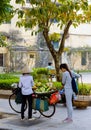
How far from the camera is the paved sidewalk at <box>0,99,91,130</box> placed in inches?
384

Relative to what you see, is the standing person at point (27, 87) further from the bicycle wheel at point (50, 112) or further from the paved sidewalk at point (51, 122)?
the bicycle wheel at point (50, 112)

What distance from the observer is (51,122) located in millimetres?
10430

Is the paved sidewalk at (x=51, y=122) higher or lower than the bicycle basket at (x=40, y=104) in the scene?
lower

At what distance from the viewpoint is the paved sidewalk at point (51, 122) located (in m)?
9.76

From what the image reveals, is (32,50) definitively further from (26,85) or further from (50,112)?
(26,85)

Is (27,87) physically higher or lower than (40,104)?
higher

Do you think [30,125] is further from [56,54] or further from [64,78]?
[56,54]

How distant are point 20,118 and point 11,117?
1.08ft

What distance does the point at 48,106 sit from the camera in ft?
35.8

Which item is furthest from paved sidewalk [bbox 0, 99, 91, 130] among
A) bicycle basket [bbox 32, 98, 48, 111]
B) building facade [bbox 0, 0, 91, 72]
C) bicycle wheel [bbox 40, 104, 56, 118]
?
building facade [bbox 0, 0, 91, 72]

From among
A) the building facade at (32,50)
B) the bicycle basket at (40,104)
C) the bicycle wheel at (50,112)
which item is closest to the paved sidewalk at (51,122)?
the bicycle wheel at (50,112)

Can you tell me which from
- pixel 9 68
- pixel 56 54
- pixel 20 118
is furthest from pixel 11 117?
pixel 9 68

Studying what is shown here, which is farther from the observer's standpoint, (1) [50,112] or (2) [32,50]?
(2) [32,50]

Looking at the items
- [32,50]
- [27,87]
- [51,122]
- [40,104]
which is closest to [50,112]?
[40,104]
